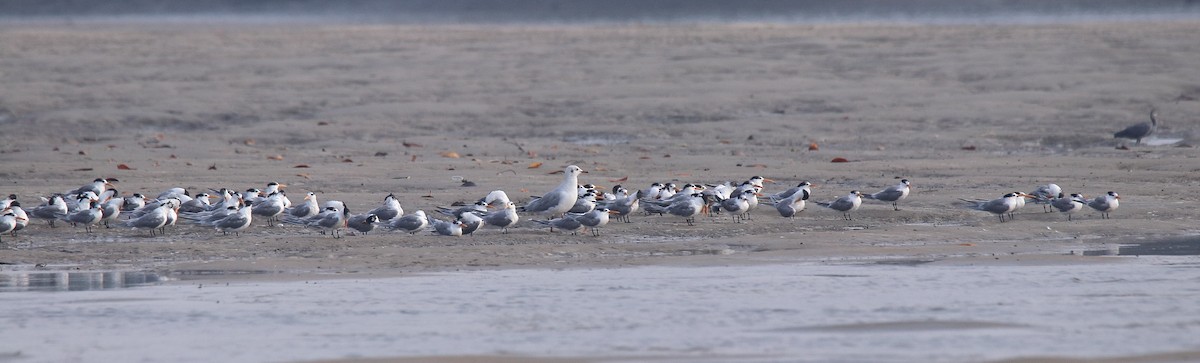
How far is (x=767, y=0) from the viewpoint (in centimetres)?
5425

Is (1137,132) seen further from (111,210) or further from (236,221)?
(111,210)

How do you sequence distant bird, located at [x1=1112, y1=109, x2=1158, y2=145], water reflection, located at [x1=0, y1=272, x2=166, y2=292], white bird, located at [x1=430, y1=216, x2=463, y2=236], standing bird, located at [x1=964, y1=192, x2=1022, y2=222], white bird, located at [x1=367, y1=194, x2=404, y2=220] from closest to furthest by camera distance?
1. water reflection, located at [x1=0, y1=272, x2=166, y2=292]
2. white bird, located at [x1=430, y1=216, x2=463, y2=236]
3. white bird, located at [x1=367, y1=194, x2=404, y2=220]
4. standing bird, located at [x1=964, y1=192, x2=1022, y2=222]
5. distant bird, located at [x1=1112, y1=109, x2=1158, y2=145]

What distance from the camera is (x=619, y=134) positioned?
22.0 m

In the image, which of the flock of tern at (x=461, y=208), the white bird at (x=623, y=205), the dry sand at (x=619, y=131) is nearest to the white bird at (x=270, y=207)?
the flock of tern at (x=461, y=208)

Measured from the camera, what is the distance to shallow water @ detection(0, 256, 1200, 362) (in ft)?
29.3

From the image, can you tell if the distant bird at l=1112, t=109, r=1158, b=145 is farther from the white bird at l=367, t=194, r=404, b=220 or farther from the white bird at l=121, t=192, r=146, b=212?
the white bird at l=121, t=192, r=146, b=212

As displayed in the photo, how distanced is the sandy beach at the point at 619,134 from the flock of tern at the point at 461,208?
6.1 inches

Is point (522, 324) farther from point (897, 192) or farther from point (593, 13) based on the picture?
point (593, 13)

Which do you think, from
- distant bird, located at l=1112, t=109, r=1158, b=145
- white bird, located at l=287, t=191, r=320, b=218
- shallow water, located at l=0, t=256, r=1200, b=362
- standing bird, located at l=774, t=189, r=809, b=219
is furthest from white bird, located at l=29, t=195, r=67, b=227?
distant bird, located at l=1112, t=109, r=1158, b=145

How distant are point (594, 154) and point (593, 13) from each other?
110 feet

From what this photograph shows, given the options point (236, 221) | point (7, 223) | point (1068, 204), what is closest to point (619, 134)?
point (1068, 204)

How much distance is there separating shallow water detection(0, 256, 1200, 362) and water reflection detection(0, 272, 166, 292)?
0.89 ft

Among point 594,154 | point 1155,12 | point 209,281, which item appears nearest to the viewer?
point 209,281

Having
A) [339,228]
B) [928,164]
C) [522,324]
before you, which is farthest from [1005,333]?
[928,164]
